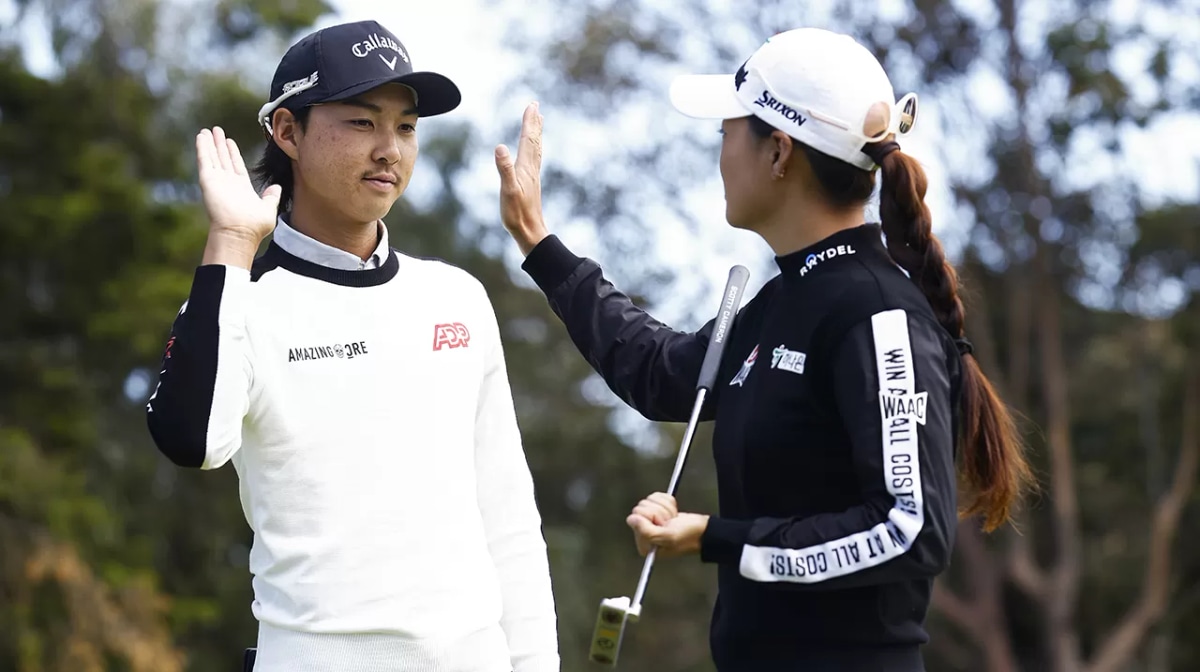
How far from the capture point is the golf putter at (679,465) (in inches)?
116

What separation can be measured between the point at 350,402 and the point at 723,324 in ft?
2.53

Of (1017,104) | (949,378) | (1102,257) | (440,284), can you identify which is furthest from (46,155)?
(949,378)

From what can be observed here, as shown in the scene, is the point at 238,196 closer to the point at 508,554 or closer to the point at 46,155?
→ the point at 508,554

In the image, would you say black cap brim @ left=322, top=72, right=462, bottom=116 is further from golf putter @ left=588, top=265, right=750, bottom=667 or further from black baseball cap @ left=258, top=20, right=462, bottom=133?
golf putter @ left=588, top=265, right=750, bottom=667

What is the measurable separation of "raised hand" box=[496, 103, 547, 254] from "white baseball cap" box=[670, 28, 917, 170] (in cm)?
70

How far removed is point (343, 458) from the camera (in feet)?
10.4

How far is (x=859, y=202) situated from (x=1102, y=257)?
17600 millimetres

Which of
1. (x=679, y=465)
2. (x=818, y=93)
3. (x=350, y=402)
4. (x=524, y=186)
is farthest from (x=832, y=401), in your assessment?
(x=524, y=186)

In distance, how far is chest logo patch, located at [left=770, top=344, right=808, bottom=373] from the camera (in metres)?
2.90

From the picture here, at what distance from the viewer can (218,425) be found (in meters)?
2.97

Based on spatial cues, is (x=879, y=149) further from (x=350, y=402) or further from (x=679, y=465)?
(x=350, y=402)

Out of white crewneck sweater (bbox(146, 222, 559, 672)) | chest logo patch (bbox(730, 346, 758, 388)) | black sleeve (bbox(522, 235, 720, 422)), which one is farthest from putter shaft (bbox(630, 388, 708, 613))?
white crewneck sweater (bbox(146, 222, 559, 672))

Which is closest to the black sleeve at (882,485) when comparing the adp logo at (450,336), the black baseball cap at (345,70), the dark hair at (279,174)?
the adp logo at (450,336)

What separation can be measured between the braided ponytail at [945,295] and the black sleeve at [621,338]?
1.88ft
